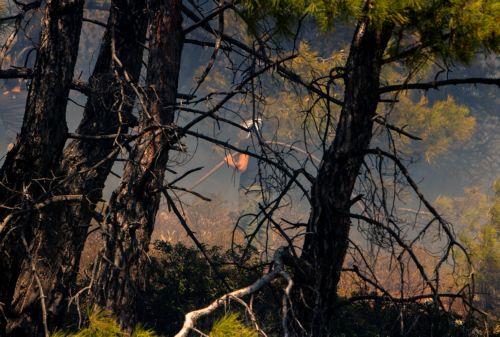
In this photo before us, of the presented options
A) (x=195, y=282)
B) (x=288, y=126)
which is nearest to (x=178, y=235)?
(x=288, y=126)

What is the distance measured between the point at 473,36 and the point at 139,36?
3.60 metres

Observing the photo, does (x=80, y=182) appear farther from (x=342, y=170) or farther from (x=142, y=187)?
(x=342, y=170)

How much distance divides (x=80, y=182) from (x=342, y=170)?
2.78 meters

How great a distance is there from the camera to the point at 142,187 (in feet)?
15.6

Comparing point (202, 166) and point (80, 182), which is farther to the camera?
point (80, 182)

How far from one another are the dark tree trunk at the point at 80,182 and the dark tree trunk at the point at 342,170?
Answer: 5.95ft

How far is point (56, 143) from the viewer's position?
4.34 meters

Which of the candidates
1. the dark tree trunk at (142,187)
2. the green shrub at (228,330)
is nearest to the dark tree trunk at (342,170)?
the dark tree trunk at (142,187)

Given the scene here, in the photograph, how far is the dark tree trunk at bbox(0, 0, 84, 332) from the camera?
412 cm

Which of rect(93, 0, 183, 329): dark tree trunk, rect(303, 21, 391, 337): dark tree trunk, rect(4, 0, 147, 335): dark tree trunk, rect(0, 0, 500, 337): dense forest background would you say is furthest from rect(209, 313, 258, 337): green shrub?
rect(4, 0, 147, 335): dark tree trunk

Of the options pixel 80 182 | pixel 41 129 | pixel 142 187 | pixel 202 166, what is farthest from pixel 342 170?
pixel 80 182

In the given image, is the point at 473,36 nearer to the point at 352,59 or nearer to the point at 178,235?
the point at 352,59

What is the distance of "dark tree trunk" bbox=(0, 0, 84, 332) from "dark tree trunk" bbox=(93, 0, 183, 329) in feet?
2.01

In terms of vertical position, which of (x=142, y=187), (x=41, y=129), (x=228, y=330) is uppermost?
(x=41, y=129)
